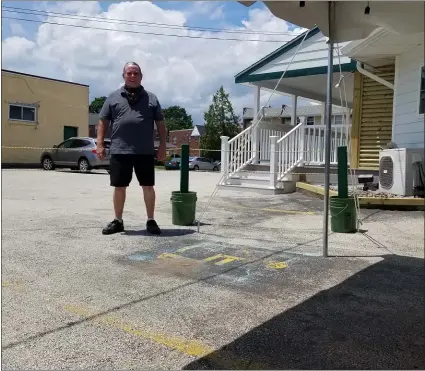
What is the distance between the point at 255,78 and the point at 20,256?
9.80 meters

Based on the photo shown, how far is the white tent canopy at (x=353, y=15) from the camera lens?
1.19 metres

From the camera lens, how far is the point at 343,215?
5473 mm

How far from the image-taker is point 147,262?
4.23 m

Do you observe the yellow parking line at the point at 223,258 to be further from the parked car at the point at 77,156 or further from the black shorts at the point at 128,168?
the parked car at the point at 77,156

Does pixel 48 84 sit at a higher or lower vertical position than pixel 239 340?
higher

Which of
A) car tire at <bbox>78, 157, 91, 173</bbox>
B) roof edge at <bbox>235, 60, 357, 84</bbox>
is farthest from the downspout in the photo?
car tire at <bbox>78, 157, 91, 173</bbox>

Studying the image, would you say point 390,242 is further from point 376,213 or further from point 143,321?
point 143,321

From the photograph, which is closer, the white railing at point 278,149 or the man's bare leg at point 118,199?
the man's bare leg at point 118,199

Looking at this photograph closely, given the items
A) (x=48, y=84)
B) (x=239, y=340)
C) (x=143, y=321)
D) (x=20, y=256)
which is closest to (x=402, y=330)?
(x=239, y=340)

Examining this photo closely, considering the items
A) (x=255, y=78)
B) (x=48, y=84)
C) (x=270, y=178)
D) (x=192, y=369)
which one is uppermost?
(x=48, y=84)

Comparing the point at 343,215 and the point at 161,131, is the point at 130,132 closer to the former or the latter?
the point at 161,131

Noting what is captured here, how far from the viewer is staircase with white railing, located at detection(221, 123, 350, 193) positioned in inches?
426

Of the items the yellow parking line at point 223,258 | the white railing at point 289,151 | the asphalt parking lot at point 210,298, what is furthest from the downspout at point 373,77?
the yellow parking line at point 223,258

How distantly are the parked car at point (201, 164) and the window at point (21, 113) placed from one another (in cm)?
1568
